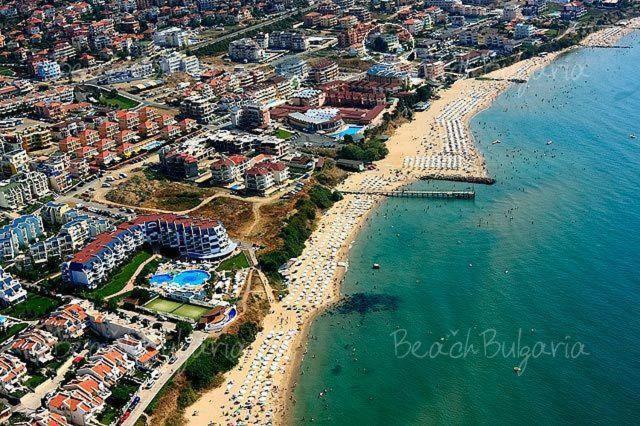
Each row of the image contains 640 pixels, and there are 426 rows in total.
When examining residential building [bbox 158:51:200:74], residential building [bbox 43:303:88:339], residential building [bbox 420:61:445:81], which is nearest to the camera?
residential building [bbox 43:303:88:339]

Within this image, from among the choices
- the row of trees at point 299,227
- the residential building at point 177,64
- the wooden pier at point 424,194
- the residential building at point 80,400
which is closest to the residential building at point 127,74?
the residential building at point 177,64

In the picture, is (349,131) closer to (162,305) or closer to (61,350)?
(162,305)

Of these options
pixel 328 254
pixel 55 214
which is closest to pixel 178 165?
pixel 55 214

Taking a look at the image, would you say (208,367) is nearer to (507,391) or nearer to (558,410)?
(507,391)

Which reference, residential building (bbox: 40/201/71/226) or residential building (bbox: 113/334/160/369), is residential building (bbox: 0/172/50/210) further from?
residential building (bbox: 113/334/160/369)

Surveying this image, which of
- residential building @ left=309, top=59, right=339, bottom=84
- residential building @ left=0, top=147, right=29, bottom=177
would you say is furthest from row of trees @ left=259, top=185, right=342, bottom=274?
residential building @ left=309, top=59, right=339, bottom=84

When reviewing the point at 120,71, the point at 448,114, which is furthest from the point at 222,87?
the point at 448,114

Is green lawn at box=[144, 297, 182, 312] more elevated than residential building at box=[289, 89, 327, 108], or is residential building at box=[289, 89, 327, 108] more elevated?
residential building at box=[289, 89, 327, 108]
